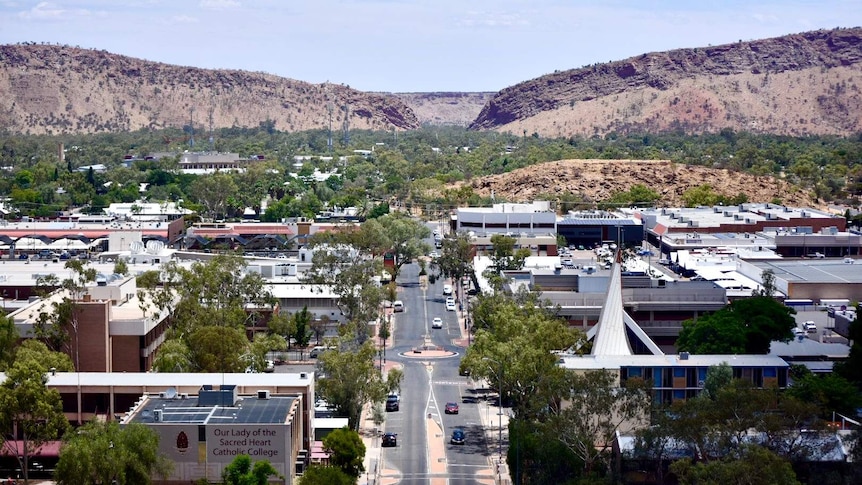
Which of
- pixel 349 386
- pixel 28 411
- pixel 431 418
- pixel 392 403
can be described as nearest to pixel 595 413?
pixel 349 386

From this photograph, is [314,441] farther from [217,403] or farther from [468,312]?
[468,312]

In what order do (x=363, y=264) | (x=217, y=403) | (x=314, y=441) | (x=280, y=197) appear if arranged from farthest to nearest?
(x=280, y=197)
(x=363, y=264)
(x=314, y=441)
(x=217, y=403)

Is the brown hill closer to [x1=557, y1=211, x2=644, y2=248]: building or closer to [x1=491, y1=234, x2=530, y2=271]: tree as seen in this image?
[x1=557, y1=211, x2=644, y2=248]: building

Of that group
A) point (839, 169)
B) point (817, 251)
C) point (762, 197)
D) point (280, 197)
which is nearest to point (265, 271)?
point (817, 251)

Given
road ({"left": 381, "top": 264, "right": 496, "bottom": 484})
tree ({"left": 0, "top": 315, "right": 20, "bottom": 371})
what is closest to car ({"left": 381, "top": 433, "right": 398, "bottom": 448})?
road ({"left": 381, "top": 264, "right": 496, "bottom": 484})

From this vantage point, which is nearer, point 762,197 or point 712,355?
point 712,355

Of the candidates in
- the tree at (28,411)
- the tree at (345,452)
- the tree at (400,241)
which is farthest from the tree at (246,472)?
the tree at (400,241)

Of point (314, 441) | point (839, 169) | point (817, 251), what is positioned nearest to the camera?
point (314, 441)
